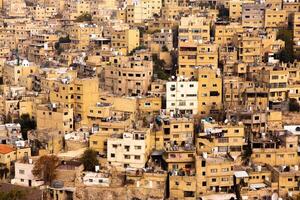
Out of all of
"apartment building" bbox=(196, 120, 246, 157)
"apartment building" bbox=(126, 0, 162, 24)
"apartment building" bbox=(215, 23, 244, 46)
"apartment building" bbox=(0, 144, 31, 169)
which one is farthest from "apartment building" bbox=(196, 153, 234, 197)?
"apartment building" bbox=(126, 0, 162, 24)

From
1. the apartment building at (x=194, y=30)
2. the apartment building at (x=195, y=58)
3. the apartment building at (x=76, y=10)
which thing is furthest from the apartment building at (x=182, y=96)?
the apartment building at (x=76, y=10)

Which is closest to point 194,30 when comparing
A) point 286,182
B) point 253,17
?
point 253,17

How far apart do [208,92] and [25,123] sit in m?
7.05

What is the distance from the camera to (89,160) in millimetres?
25125

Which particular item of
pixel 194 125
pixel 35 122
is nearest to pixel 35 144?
pixel 35 122

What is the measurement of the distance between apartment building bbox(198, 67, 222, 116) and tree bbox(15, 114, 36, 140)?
6363 millimetres

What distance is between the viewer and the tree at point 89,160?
82.2 feet

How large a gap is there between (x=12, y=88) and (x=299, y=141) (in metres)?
12.5

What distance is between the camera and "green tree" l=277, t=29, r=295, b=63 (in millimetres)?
33219

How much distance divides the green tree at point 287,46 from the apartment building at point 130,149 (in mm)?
10343

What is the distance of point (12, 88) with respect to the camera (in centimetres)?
3209

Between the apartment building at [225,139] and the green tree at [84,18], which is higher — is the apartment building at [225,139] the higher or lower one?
the lower one

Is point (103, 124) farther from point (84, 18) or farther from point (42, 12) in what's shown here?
point (42, 12)

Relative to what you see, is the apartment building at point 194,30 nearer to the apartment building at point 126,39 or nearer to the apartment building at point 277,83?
the apartment building at point 126,39
